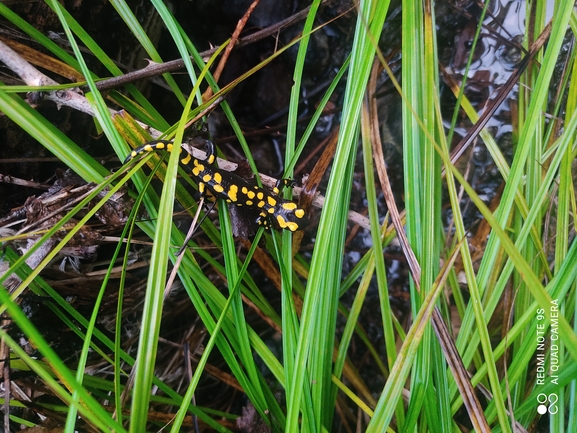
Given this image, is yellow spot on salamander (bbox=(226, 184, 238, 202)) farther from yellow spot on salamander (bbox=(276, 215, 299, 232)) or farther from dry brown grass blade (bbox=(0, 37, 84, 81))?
dry brown grass blade (bbox=(0, 37, 84, 81))

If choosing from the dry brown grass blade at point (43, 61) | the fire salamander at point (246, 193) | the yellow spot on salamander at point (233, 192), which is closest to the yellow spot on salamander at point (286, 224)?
the fire salamander at point (246, 193)

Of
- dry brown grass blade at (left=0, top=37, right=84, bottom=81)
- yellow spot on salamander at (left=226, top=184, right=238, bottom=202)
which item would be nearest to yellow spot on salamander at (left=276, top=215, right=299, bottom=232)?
yellow spot on salamander at (left=226, top=184, right=238, bottom=202)

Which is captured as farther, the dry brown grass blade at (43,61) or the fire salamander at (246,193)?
the fire salamander at (246,193)

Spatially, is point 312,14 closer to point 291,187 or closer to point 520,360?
point 291,187

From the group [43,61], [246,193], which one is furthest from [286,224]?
[43,61]

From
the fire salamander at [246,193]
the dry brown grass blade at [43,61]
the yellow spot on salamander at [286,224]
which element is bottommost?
the yellow spot on salamander at [286,224]

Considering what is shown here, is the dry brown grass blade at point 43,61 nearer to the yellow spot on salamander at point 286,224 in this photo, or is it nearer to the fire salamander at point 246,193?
the fire salamander at point 246,193

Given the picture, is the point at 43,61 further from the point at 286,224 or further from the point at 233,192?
the point at 286,224
